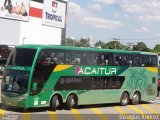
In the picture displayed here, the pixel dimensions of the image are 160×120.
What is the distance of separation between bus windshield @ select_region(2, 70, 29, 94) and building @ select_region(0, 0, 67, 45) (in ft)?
115

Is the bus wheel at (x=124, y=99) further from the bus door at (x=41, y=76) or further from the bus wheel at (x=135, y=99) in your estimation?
the bus door at (x=41, y=76)

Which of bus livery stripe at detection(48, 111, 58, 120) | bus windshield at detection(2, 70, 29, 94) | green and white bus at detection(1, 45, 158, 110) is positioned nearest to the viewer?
bus livery stripe at detection(48, 111, 58, 120)

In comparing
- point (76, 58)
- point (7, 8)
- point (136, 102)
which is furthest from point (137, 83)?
point (7, 8)

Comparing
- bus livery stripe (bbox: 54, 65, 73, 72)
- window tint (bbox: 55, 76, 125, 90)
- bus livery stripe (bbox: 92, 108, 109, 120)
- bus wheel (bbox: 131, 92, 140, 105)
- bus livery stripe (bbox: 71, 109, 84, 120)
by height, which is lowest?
bus livery stripe (bbox: 92, 108, 109, 120)

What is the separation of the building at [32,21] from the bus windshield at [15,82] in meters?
35.1

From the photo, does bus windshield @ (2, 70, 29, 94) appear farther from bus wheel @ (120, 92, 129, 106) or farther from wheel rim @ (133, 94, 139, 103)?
wheel rim @ (133, 94, 139, 103)

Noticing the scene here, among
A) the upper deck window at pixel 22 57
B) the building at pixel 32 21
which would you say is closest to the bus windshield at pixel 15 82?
the upper deck window at pixel 22 57

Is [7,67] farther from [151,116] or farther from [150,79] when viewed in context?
[150,79]

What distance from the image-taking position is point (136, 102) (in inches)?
1027

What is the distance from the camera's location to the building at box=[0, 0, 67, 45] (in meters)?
55.8

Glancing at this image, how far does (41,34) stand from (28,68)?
44.3 metres

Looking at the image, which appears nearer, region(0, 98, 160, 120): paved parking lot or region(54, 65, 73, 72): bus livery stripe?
region(0, 98, 160, 120): paved parking lot

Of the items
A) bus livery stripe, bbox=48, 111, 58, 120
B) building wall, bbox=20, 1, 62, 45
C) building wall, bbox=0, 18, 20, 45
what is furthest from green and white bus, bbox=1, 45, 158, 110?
building wall, bbox=20, 1, 62, 45

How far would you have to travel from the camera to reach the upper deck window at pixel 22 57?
19561 mm
